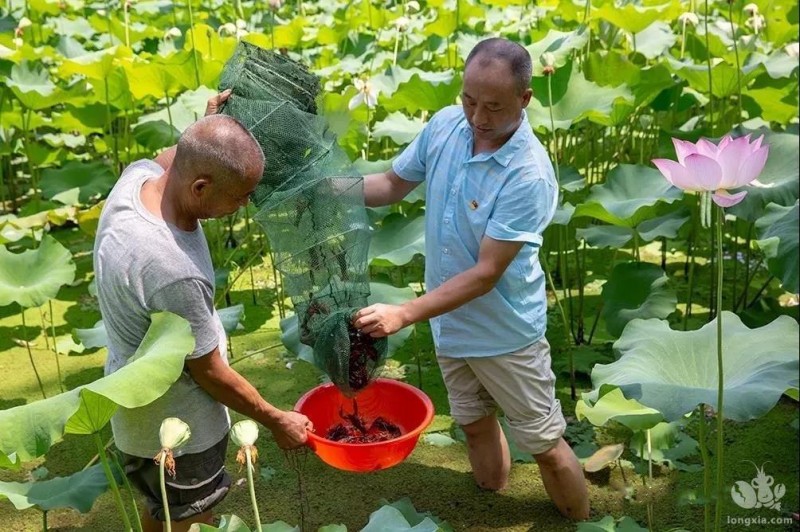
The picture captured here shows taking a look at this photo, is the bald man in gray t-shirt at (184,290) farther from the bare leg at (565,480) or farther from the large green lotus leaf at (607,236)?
the large green lotus leaf at (607,236)

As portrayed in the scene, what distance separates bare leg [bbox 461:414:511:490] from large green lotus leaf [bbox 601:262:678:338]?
0.59 meters

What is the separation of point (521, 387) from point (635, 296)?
91 cm

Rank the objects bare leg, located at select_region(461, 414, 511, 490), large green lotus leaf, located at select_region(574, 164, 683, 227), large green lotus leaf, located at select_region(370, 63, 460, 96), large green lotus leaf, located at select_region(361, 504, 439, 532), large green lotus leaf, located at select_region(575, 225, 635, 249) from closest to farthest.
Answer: large green lotus leaf, located at select_region(361, 504, 439, 532)
bare leg, located at select_region(461, 414, 511, 490)
large green lotus leaf, located at select_region(574, 164, 683, 227)
large green lotus leaf, located at select_region(575, 225, 635, 249)
large green lotus leaf, located at select_region(370, 63, 460, 96)

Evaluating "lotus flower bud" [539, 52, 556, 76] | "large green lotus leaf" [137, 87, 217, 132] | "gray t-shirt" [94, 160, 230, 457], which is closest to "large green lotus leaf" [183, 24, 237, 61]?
"large green lotus leaf" [137, 87, 217, 132]

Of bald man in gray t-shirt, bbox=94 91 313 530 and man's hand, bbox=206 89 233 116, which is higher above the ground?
man's hand, bbox=206 89 233 116

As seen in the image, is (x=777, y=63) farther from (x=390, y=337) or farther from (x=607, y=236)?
(x=390, y=337)

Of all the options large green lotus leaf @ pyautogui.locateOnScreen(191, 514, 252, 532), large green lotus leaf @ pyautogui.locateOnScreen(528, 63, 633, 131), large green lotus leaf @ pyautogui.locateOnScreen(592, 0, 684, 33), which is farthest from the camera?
large green lotus leaf @ pyautogui.locateOnScreen(592, 0, 684, 33)

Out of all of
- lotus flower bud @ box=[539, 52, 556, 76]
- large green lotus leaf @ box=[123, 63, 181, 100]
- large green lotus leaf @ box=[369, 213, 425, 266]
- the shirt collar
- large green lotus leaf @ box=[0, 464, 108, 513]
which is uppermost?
the shirt collar

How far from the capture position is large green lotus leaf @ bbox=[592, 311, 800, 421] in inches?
62.8

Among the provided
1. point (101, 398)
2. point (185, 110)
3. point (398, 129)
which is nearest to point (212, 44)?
point (185, 110)

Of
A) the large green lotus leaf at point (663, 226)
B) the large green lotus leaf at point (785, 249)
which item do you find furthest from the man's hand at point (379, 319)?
the large green lotus leaf at point (663, 226)

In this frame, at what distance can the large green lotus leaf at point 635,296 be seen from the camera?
2.79 metres

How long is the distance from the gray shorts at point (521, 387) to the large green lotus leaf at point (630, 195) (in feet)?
Answer: 2.02

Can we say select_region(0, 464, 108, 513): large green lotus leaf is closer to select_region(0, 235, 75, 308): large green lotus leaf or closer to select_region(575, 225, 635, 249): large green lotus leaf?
select_region(0, 235, 75, 308): large green lotus leaf
